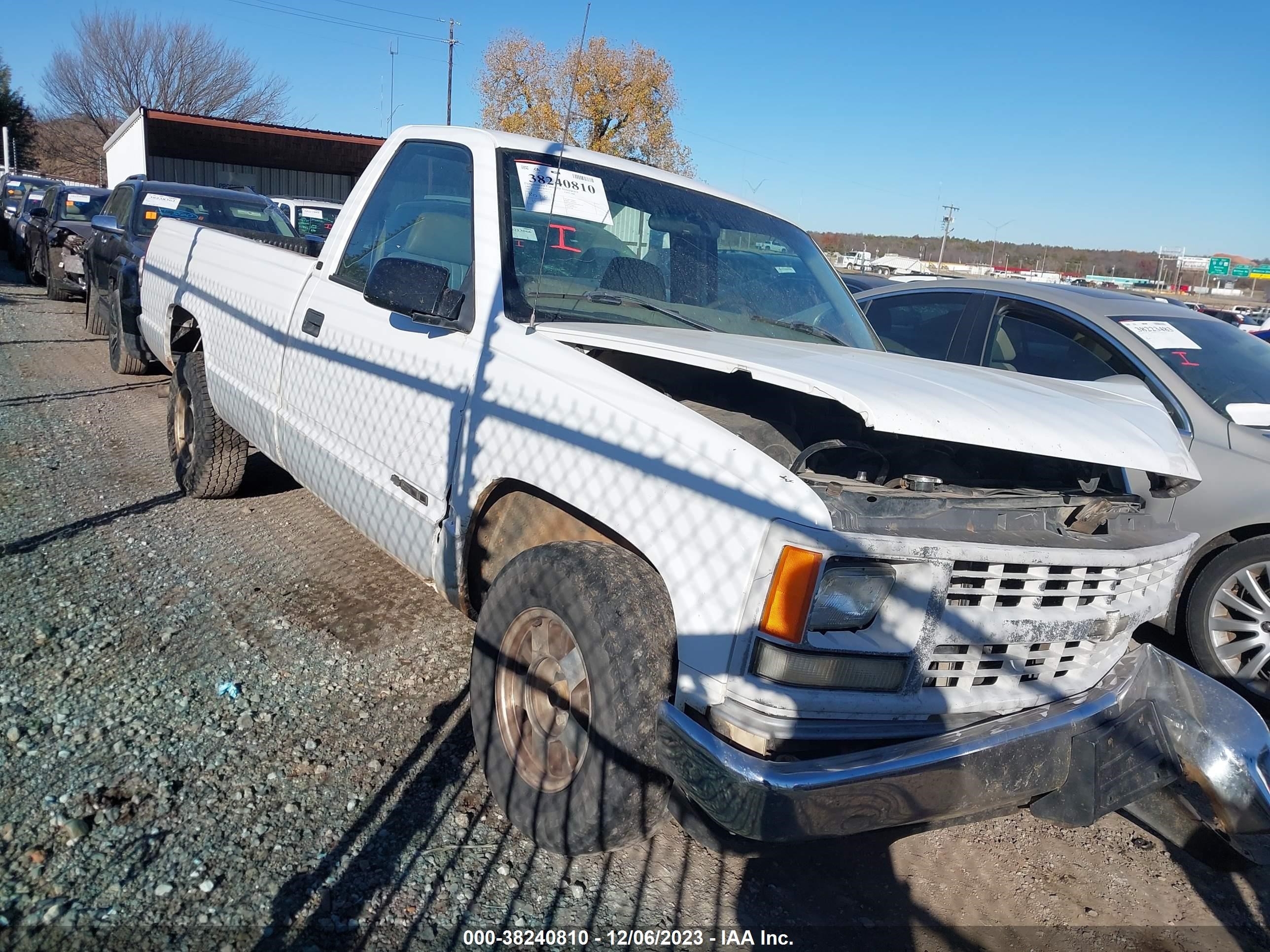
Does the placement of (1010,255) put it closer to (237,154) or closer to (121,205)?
(237,154)

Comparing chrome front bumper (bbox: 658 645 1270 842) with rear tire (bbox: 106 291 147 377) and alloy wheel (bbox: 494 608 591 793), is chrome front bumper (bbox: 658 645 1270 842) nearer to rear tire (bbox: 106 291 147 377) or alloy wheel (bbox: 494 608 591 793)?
alloy wheel (bbox: 494 608 591 793)

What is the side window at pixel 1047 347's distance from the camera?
5.19 m

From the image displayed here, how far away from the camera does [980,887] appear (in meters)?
2.95

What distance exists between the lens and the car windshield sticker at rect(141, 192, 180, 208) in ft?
30.0

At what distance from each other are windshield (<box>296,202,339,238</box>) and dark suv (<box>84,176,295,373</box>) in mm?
9430

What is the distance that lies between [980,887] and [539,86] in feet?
15.8

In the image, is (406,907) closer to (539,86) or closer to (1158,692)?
(1158,692)

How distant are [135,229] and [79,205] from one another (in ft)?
24.9

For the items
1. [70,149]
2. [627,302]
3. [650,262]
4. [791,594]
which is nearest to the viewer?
[791,594]

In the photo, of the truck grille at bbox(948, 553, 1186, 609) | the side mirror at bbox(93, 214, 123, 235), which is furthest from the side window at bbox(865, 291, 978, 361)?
the side mirror at bbox(93, 214, 123, 235)

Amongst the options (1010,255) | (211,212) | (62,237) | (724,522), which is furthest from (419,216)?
(1010,255)

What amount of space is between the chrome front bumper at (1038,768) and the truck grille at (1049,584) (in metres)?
0.26

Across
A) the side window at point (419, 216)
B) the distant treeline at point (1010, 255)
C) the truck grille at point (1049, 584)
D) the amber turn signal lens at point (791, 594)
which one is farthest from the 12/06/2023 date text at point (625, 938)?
the distant treeline at point (1010, 255)

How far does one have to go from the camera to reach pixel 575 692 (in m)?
2.63
